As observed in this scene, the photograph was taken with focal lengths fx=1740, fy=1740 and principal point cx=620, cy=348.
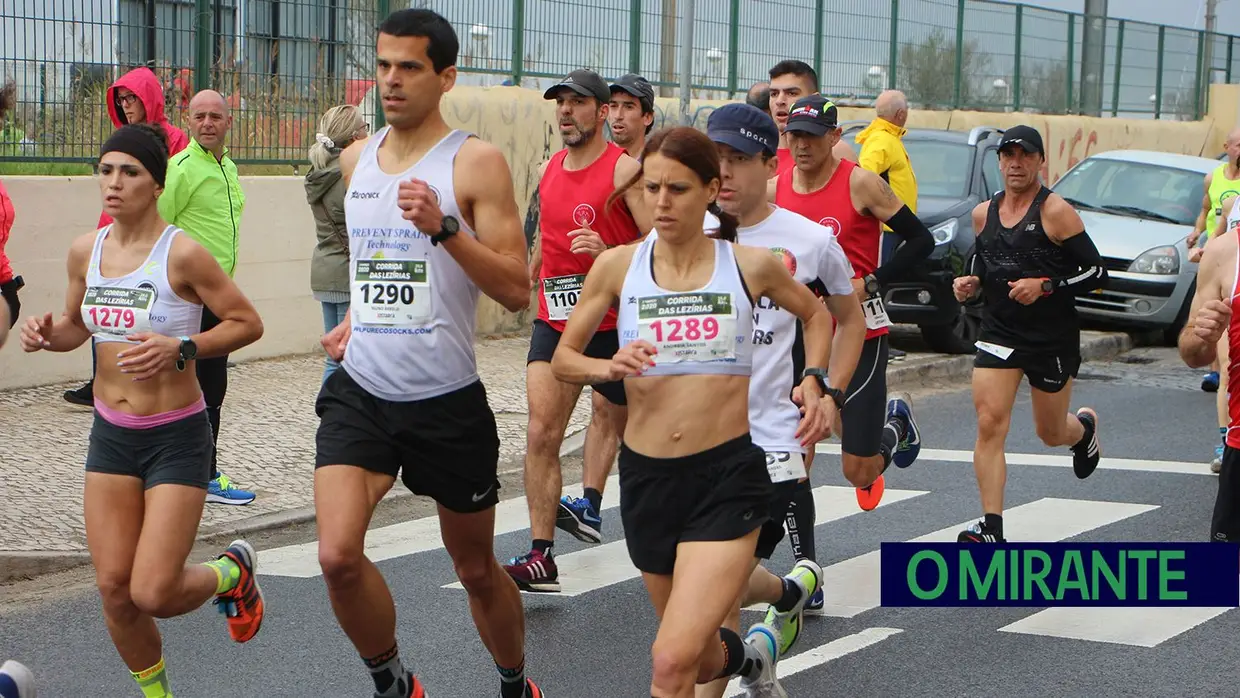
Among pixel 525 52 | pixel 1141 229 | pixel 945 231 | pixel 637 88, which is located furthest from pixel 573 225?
pixel 1141 229

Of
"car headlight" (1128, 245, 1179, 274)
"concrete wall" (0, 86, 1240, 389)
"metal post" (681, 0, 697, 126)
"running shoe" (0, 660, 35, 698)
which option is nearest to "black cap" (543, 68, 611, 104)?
"running shoe" (0, 660, 35, 698)

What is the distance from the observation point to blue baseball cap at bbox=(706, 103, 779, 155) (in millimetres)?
5543

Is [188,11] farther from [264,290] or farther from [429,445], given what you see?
[429,445]

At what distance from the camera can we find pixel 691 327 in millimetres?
4852

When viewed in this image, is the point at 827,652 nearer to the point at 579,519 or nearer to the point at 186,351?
the point at 579,519

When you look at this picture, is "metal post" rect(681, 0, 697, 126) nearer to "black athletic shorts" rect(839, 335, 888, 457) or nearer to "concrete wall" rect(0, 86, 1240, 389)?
"concrete wall" rect(0, 86, 1240, 389)

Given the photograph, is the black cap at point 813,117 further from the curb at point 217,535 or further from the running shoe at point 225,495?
the running shoe at point 225,495

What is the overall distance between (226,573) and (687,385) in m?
1.80

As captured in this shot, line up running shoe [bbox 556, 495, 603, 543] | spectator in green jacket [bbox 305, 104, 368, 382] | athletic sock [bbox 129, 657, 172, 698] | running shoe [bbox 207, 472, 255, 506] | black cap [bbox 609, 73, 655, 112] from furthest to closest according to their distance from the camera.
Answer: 1. spectator in green jacket [bbox 305, 104, 368, 382]
2. running shoe [bbox 207, 472, 255, 506]
3. black cap [bbox 609, 73, 655, 112]
4. running shoe [bbox 556, 495, 603, 543]
5. athletic sock [bbox 129, 657, 172, 698]

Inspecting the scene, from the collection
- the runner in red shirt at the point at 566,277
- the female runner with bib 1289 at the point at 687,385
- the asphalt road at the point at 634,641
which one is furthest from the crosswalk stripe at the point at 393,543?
the female runner with bib 1289 at the point at 687,385

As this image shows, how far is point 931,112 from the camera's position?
2388 cm

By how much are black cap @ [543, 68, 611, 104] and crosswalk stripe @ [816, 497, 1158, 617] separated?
7.59 feet

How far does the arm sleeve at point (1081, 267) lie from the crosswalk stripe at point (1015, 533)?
4.10 ft

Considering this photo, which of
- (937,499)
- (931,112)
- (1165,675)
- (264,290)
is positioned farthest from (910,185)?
(931,112)
